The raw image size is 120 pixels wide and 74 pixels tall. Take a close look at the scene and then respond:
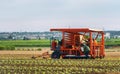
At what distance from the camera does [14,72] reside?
26141mm

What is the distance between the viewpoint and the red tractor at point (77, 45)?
37.2 metres

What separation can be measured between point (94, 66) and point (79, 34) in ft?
26.5

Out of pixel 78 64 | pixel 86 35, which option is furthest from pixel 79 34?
pixel 78 64

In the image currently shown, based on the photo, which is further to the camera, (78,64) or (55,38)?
(55,38)

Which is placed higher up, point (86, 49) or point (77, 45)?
point (77, 45)

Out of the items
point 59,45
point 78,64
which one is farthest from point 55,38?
point 78,64

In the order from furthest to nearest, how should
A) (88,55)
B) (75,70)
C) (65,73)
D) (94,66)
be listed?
(88,55), (94,66), (75,70), (65,73)

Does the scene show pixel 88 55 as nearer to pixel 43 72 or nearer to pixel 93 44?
pixel 93 44

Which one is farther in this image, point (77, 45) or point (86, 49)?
point (77, 45)

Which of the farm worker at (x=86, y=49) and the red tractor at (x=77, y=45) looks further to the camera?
the red tractor at (x=77, y=45)

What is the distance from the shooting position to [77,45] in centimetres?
3747

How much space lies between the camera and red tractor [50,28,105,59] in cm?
3719

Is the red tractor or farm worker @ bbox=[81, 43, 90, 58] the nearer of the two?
farm worker @ bbox=[81, 43, 90, 58]

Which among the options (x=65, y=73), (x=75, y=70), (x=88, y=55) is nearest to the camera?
(x=65, y=73)
